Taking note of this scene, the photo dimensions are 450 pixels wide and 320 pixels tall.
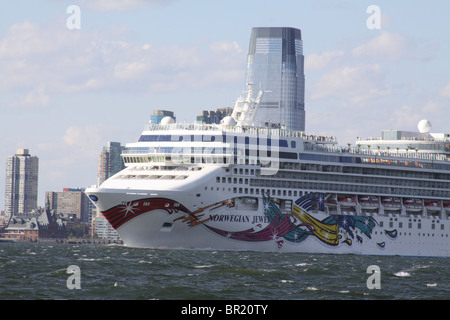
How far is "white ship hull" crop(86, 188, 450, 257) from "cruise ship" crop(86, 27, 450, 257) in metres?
0.10

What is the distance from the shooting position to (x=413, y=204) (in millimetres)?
98000

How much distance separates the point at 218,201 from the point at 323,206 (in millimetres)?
14001

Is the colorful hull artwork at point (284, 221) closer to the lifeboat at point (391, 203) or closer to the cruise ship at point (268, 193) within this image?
the cruise ship at point (268, 193)

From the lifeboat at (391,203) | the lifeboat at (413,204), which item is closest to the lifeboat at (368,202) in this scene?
the lifeboat at (391,203)

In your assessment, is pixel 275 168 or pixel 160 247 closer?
pixel 160 247

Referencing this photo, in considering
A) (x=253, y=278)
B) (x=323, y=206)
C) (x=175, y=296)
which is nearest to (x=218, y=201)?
Answer: (x=323, y=206)

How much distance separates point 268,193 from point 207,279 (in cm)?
3305

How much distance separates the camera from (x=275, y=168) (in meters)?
84.9

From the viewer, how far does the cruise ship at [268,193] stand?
252ft

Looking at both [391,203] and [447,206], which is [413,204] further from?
[447,206]

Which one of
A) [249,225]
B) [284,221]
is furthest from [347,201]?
[249,225]

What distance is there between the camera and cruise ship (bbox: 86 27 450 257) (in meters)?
76.8

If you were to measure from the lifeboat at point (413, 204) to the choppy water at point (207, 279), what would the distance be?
2615 centimetres
